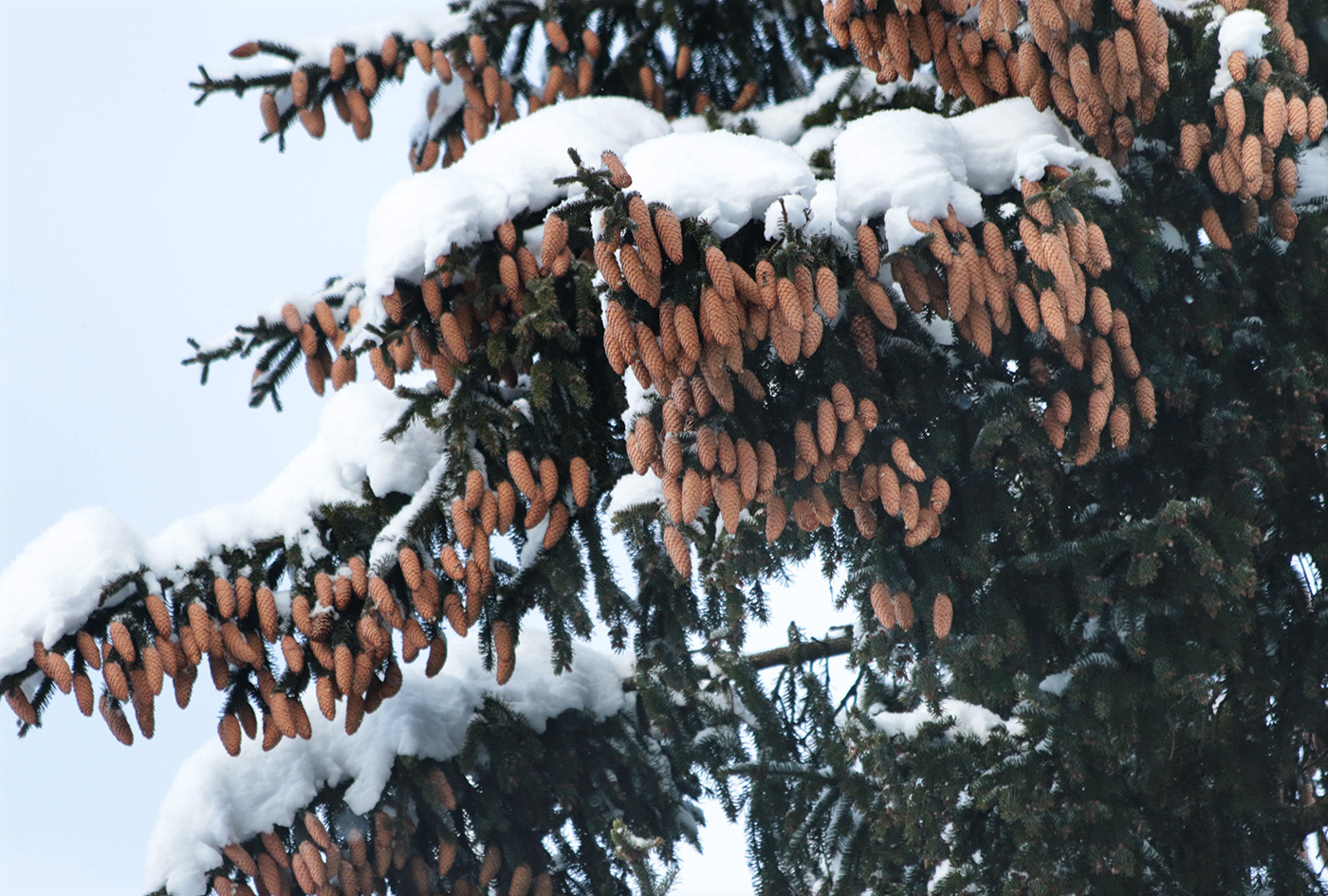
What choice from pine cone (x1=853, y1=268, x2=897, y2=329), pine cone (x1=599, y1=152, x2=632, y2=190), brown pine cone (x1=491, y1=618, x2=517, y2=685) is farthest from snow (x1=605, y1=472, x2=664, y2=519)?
pine cone (x1=599, y1=152, x2=632, y2=190)

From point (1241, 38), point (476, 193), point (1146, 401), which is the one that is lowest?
point (1146, 401)

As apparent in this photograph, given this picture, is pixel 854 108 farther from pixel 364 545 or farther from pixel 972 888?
pixel 972 888

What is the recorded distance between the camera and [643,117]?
4.43m

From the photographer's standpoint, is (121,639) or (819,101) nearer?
(121,639)

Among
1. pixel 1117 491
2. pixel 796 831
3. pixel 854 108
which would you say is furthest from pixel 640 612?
pixel 854 108

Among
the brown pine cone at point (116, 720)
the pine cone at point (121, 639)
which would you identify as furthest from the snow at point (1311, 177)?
the brown pine cone at point (116, 720)

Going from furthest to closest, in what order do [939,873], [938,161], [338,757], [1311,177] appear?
[338,757], [939,873], [1311,177], [938,161]

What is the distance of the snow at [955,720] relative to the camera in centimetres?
403

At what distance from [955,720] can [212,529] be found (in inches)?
99.1

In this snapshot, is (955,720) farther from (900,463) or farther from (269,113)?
(269,113)

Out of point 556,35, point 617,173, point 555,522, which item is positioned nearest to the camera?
point 617,173

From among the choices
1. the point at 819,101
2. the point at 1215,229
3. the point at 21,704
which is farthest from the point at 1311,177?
the point at 21,704

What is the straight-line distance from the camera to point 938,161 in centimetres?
327

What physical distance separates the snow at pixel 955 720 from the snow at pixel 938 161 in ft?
5.54
